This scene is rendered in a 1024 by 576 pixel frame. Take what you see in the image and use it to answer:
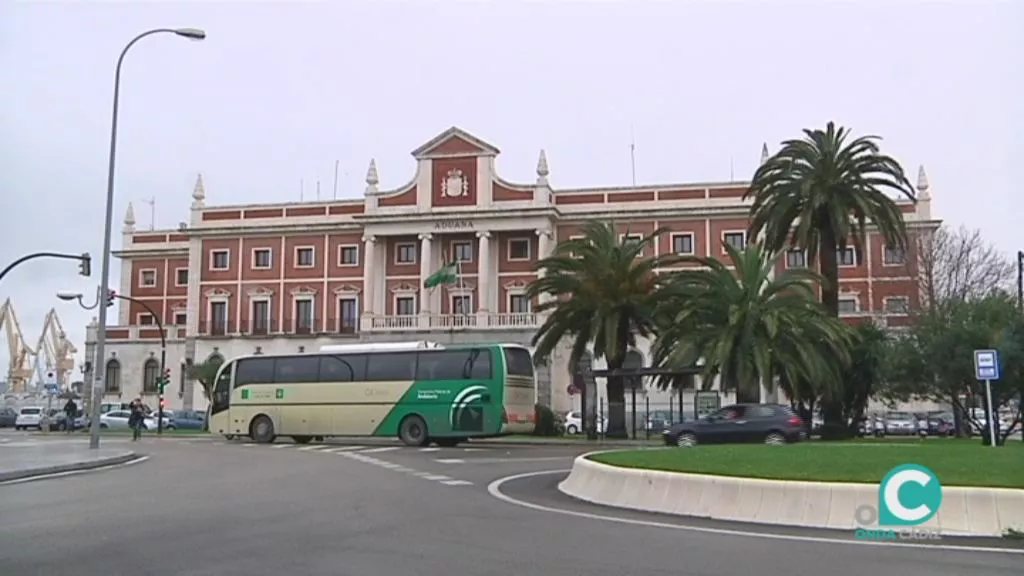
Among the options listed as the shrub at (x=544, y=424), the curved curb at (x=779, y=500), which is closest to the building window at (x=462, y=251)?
the shrub at (x=544, y=424)

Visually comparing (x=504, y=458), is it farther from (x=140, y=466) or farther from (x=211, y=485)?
(x=211, y=485)

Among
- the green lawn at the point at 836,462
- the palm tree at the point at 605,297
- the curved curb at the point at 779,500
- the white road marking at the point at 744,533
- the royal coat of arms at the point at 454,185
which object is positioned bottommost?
the white road marking at the point at 744,533

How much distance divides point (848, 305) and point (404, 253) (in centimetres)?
2988

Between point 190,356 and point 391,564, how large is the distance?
2755 inches

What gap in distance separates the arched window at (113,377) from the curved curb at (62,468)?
54.3 m

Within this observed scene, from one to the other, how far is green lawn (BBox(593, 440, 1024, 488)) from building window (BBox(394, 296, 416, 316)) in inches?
2117

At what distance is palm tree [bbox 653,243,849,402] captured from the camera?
3712 cm

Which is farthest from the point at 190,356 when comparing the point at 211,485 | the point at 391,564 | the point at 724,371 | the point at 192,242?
the point at 391,564

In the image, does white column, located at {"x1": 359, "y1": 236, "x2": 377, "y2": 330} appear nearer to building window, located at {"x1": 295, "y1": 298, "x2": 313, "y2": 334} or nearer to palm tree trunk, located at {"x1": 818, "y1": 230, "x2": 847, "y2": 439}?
building window, located at {"x1": 295, "y1": 298, "x2": 313, "y2": 334}

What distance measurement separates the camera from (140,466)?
2484cm

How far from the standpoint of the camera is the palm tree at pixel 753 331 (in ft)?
122

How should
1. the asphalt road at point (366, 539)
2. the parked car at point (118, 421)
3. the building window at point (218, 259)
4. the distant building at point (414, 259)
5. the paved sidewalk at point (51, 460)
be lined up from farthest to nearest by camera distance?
the building window at point (218, 259), the distant building at point (414, 259), the parked car at point (118, 421), the paved sidewalk at point (51, 460), the asphalt road at point (366, 539)

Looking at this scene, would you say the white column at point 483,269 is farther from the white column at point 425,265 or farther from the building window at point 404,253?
the building window at point 404,253

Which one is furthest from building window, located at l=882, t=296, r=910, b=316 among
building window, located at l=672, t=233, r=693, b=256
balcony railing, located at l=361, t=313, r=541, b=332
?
balcony railing, located at l=361, t=313, r=541, b=332
